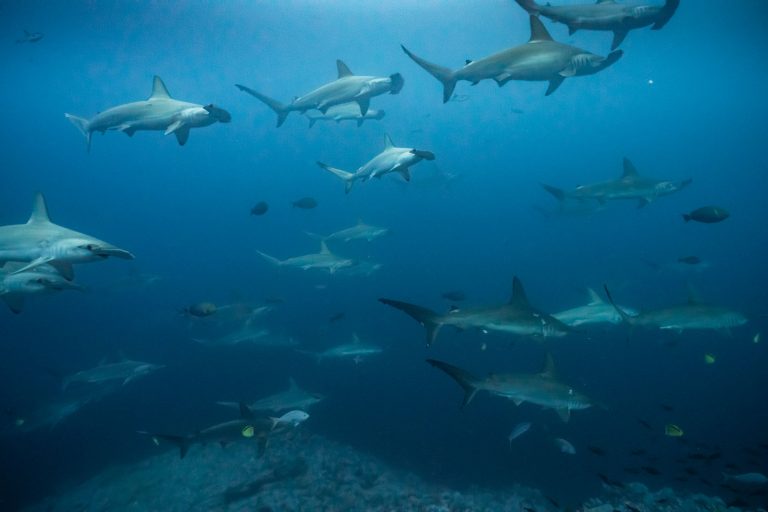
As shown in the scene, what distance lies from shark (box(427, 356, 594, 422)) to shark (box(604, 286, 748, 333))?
8.86ft

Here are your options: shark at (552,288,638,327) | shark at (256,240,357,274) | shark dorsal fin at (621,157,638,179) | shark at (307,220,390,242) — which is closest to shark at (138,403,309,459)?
shark at (552,288,638,327)

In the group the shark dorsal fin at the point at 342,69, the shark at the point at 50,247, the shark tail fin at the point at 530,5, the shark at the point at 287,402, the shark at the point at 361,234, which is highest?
the shark tail fin at the point at 530,5

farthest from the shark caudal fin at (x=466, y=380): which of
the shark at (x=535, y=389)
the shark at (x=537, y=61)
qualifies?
the shark at (x=537, y=61)

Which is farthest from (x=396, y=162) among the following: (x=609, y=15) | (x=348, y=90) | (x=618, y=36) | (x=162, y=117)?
(x=162, y=117)

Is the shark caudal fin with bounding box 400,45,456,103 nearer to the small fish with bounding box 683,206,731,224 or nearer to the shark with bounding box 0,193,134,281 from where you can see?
the shark with bounding box 0,193,134,281

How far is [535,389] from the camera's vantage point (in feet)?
18.4

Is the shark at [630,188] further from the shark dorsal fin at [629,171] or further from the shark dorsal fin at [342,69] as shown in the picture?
the shark dorsal fin at [342,69]

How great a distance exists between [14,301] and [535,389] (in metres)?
7.66

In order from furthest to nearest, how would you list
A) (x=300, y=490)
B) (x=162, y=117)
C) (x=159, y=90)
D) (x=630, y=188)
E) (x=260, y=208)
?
1. (x=260, y=208)
2. (x=630, y=188)
3. (x=300, y=490)
4. (x=159, y=90)
5. (x=162, y=117)

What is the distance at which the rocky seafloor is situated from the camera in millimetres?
8609

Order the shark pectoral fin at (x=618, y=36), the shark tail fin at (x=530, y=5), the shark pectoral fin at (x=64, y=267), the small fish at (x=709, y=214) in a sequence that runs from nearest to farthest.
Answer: the shark pectoral fin at (x=64, y=267), the shark tail fin at (x=530, y=5), the shark pectoral fin at (x=618, y=36), the small fish at (x=709, y=214)

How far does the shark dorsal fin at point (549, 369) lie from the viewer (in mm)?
5855

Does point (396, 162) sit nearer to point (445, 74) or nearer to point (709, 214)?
point (445, 74)

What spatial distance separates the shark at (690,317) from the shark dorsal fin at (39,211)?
30.1 feet
